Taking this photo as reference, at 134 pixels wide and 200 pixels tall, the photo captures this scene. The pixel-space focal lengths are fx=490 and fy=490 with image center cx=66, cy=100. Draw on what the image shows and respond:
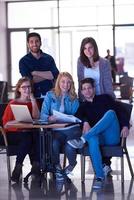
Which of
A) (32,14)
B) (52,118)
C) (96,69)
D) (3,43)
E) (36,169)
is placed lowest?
(36,169)

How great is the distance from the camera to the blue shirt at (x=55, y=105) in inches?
209

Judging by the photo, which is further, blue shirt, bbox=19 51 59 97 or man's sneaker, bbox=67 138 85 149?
blue shirt, bbox=19 51 59 97

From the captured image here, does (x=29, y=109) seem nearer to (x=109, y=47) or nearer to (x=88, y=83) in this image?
(x=88, y=83)

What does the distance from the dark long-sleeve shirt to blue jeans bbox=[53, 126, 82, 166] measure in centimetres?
16

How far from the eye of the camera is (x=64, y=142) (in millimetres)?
5273

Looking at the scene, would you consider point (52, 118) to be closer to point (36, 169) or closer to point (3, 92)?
point (36, 169)

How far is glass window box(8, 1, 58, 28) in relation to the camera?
17.5 m

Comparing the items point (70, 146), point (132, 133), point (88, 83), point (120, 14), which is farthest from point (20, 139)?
point (120, 14)

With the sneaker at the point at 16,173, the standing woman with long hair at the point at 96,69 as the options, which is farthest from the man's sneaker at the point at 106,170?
the sneaker at the point at 16,173

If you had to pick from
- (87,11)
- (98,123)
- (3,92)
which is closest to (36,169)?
(98,123)

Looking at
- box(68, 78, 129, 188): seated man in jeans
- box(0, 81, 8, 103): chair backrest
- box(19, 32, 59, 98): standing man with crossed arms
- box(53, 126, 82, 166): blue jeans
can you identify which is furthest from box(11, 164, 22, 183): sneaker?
box(0, 81, 8, 103): chair backrest

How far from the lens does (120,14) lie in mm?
17156

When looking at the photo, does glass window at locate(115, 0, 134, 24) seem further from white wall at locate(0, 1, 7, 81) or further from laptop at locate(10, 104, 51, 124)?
laptop at locate(10, 104, 51, 124)

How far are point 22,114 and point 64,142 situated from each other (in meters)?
0.55
